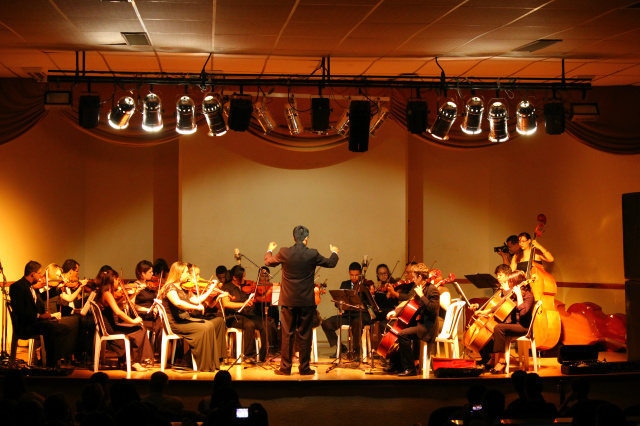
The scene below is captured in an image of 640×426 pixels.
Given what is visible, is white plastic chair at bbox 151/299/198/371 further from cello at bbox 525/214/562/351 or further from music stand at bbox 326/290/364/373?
cello at bbox 525/214/562/351

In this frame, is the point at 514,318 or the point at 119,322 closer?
the point at 514,318

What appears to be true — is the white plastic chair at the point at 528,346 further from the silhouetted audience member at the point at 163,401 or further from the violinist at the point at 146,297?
the silhouetted audience member at the point at 163,401

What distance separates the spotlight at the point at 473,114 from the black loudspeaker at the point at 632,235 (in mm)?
1844

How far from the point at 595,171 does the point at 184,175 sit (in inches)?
220

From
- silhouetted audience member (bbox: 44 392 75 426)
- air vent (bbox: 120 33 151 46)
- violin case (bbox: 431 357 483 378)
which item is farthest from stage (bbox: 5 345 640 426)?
air vent (bbox: 120 33 151 46)

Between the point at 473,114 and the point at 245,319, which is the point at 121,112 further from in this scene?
the point at 473,114

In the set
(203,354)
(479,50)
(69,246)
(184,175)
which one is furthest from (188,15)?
(69,246)

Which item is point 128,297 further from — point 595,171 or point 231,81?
point 595,171

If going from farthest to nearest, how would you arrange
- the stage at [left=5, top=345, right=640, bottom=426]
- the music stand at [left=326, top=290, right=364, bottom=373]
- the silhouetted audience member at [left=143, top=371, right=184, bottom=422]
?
the music stand at [left=326, top=290, right=364, bottom=373] < the stage at [left=5, top=345, right=640, bottom=426] < the silhouetted audience member at [left=143, top=371, right=184, bottom=422]

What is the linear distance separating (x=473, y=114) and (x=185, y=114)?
3.07 metres

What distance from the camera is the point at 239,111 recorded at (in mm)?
7695

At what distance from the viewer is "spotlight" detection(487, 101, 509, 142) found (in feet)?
25.8

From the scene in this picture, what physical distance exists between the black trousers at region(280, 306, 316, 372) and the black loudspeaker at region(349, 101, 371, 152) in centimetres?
182

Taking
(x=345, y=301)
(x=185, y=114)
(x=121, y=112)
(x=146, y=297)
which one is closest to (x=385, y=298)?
(x=345, y=301)
